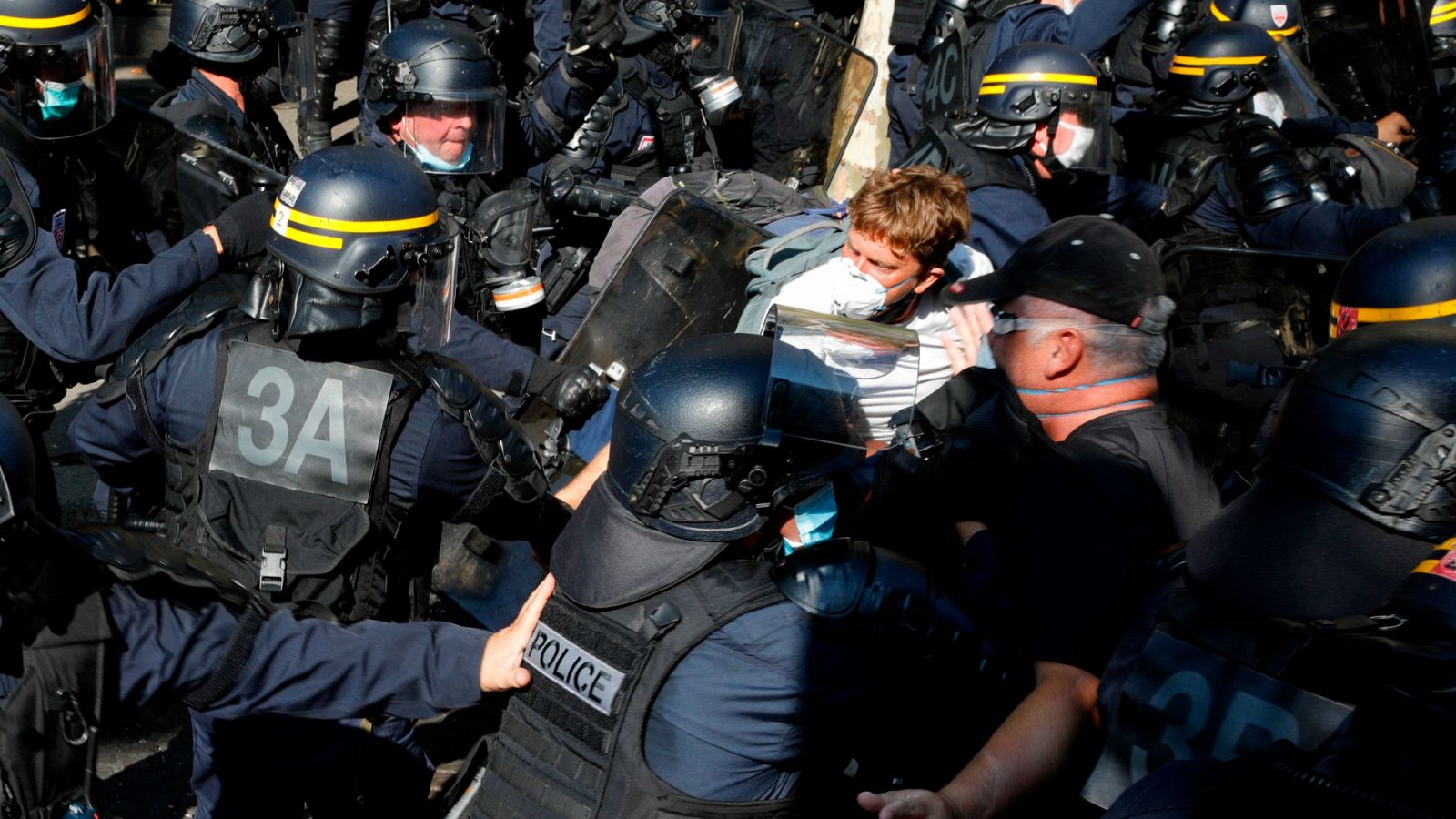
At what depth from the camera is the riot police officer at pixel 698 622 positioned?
2.08 metres

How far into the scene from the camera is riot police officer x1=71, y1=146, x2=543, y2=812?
9.07 feet

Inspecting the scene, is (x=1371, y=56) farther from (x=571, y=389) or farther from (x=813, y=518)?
(x=813, y=518)

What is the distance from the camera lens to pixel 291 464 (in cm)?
277

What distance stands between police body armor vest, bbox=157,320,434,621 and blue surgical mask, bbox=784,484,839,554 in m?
→ 1.01

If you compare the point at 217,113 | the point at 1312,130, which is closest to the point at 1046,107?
the point at 1312,130

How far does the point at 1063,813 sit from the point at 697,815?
0.93m

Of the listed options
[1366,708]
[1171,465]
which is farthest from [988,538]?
[1366,708]

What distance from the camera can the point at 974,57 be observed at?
6008 mm

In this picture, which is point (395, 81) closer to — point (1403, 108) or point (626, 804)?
point (626, 804)

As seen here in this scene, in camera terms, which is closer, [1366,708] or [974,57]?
[1366,708]

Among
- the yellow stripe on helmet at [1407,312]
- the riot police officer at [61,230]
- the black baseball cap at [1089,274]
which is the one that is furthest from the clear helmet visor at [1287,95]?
the riot police officer at [61,230]

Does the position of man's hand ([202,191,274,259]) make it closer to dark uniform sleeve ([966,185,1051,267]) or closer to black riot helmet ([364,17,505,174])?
black riot helmet ([364,17,505,174])

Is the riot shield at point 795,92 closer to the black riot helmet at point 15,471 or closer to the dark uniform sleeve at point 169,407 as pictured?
the dark uniform sleeve at point 169,407

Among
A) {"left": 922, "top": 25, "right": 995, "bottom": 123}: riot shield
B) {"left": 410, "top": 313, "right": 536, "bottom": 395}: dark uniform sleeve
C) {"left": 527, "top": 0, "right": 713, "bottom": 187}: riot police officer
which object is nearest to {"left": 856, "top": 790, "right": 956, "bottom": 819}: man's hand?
{"left": 410, "top": 313, "right": 536, "bottom": 395}: dark uniform sleeve
